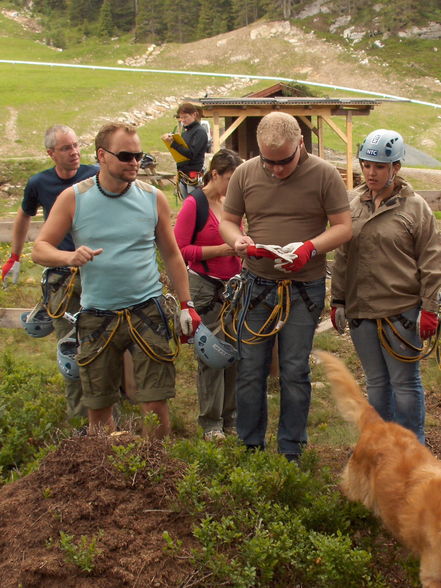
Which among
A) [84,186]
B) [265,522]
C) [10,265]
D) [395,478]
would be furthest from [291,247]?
[10,265]

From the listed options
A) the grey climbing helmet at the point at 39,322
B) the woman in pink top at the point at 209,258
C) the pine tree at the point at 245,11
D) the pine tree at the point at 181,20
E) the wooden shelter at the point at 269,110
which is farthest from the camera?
the pine tree at the point at 245,11

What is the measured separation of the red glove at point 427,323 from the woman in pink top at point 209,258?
4.98 ft

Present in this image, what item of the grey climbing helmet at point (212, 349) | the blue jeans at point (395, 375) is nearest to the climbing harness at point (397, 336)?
the blue jeans at point (395, 375)

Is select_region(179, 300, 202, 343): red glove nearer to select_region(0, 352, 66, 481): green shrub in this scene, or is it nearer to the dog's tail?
the dog's tail

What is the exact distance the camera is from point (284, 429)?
16.0 feet

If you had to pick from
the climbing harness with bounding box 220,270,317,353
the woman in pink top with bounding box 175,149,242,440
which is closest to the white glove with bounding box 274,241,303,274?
the climbing harness with bounding box 220,270,317,353

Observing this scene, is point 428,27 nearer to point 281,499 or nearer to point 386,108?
point 386,108

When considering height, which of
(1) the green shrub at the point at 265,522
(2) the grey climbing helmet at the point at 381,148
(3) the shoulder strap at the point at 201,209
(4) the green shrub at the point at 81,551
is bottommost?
(1) the green shrub at the point at 265,522

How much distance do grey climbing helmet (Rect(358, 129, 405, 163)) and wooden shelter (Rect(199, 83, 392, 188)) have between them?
670 inches

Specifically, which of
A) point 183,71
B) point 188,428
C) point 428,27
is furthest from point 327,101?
point 428,27

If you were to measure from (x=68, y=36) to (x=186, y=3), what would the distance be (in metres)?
12.8

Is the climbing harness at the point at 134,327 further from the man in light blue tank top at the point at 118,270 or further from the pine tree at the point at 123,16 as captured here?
the pine tree at the point at 123,16

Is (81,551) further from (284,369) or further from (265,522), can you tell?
(284,369)

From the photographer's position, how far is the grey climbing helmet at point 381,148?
4.47 meters
